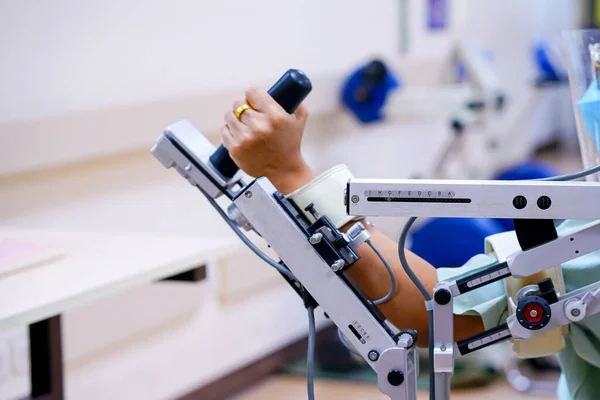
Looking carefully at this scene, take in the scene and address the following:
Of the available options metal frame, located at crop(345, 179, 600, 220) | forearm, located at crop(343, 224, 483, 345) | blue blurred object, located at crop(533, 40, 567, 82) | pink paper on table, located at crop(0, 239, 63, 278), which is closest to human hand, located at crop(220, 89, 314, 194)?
forearm, located at crop(343, 224, 483, 345)

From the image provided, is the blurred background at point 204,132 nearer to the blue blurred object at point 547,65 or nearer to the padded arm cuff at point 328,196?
the padded arm cuff at point 328,196

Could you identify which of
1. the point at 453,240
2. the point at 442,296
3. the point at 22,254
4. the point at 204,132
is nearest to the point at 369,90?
the point at 204,132

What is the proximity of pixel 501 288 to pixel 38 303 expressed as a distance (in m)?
0.63

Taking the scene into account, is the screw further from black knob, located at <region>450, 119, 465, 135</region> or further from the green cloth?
black knob, located at <region>450, 119, 465, 135</region>

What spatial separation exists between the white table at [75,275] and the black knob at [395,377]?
1.67 feet

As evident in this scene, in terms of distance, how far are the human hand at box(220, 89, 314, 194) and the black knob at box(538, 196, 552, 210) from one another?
0.33 metres

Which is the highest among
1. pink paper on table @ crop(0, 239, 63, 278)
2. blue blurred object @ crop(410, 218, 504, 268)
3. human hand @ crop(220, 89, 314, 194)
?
human hand @ crop(220, 89, 314, 194)

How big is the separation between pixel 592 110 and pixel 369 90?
218cm

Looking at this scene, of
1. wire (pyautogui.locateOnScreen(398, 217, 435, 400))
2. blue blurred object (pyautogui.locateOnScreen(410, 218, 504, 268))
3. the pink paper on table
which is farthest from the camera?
blue blurred object (pyautogui.locateOnScreen(410, 218, 504, 268))

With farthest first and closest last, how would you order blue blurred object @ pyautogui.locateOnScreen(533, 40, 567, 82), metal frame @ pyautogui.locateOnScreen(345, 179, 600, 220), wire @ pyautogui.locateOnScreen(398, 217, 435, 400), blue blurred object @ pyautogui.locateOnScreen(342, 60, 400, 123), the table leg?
blue blurred object @ pyautogui.locateOnScreen(533, 40, 567, 82)
blue blurred object @ pyautogui.locateOnScreen(342, 60, 400, 123)
the table leg
wire @ pyautogui.locateOnScreen(398, 217, 435, 400)
metal frame @ pyautogui.locateOnScreen(345, 179, 600, 220)

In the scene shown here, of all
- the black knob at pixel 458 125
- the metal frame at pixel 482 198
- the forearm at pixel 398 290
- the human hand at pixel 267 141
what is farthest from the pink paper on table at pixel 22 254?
the black knob at pixel 458 125

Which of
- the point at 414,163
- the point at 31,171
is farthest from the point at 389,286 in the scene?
the point at 414,163

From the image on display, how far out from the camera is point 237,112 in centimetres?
107

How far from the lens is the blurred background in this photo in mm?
2072
